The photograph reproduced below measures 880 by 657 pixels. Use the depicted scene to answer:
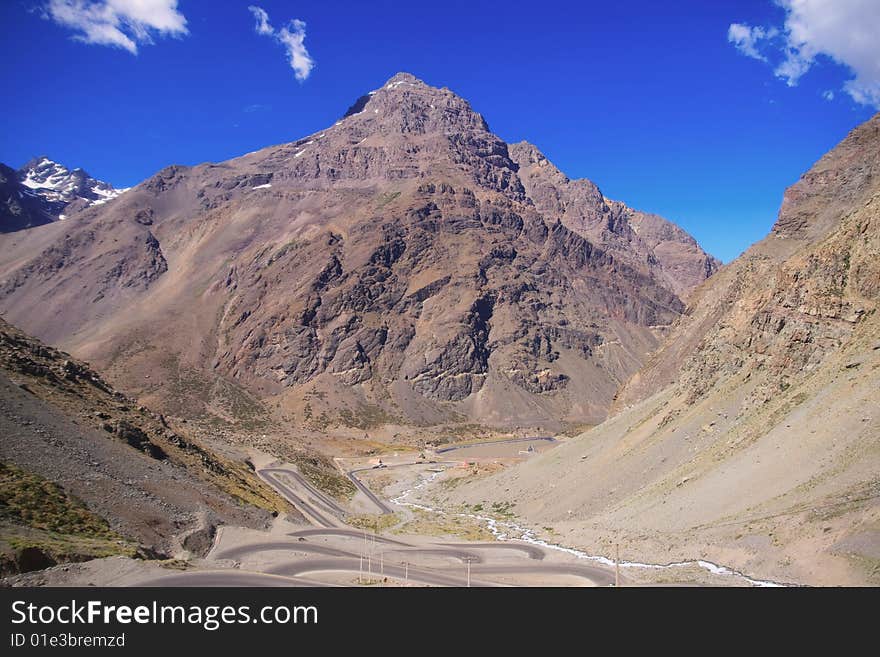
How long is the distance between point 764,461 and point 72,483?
147ft

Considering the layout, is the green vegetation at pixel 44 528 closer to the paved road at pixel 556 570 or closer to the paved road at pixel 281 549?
the paved road at pixel 281 549

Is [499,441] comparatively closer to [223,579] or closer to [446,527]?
[446,527]

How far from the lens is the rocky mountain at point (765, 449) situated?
3222 centimetres

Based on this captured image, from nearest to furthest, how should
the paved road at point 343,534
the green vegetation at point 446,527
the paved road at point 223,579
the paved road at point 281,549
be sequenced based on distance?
the paved road at point 223,579, the paved road at point 281,549, the paved road at point 343,534, the green vegetation at point 446,527

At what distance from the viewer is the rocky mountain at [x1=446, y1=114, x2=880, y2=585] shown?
32.2m

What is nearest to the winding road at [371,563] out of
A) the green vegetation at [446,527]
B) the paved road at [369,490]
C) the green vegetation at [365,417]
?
the green vegetation at [446,527]

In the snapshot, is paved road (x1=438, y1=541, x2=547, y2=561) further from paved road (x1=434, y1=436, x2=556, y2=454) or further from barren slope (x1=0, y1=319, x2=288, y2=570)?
paved road (x1=434, y1=436, x2=556, y2=454)

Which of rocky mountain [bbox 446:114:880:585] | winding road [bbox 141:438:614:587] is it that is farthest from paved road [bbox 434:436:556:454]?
winding road [bbox 141:438:614:587]

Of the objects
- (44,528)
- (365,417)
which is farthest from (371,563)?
(365,417)

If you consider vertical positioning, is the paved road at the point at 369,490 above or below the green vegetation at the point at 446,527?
above

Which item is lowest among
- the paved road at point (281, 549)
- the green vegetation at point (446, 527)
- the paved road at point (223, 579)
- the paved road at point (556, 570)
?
the paved road at point (223, 579)

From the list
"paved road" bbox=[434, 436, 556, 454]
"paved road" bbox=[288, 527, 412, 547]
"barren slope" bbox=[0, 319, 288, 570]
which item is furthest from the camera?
"paved road" bbox=[434, 436, 556, 454]

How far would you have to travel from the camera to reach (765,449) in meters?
43.5
